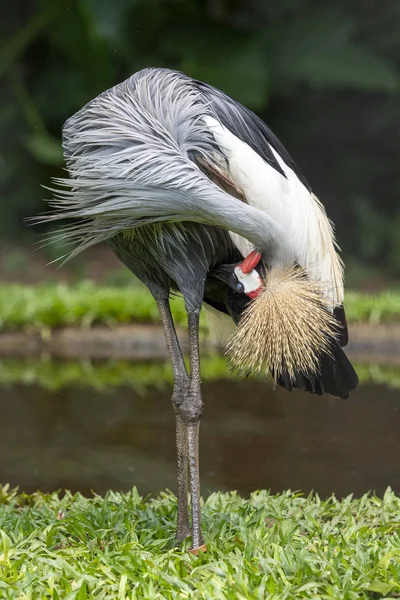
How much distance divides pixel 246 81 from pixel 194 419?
8.53 meters

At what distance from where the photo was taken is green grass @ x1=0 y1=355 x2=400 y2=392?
714 cm

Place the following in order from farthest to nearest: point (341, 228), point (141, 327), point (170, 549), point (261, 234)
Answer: point (341, 228)
point (141, 327)
point (170, 549)
point (261, 234)

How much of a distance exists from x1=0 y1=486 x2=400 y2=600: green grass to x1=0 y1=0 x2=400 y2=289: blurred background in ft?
22.6

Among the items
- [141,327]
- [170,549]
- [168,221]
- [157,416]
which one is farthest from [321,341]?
[141,327]

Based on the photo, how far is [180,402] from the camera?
3.43 metres

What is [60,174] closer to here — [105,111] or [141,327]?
[141,327]

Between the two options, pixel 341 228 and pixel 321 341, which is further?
pixel 341 228

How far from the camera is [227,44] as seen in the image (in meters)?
11.7

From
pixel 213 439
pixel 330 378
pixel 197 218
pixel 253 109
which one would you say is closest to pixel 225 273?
pixel 197 218

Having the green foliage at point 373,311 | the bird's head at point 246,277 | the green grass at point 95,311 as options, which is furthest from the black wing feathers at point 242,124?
the green foliage at point 373,311

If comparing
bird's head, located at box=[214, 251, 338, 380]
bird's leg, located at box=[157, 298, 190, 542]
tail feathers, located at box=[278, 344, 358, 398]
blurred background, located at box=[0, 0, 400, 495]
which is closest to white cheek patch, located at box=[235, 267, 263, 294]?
bird's head, located at box=[214, 251, 338, 380]

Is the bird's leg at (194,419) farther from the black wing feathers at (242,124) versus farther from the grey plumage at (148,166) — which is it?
the black wing feathers at (242,124)

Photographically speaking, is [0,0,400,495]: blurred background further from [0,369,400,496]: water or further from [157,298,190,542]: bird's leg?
[157,298,190,542]: bird's leg

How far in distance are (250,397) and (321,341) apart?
145 inches
